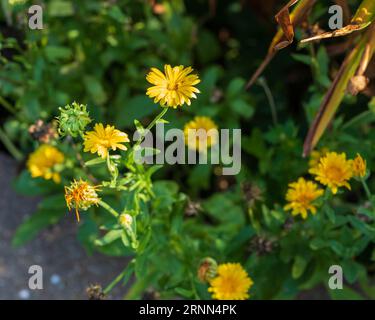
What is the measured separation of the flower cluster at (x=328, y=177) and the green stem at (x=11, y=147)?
3.25 ft

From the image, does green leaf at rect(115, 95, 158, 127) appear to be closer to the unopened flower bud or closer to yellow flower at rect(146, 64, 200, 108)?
the unopened flower bud

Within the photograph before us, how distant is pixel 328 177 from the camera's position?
4.87ft

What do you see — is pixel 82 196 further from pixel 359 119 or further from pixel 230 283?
pixel 359 119

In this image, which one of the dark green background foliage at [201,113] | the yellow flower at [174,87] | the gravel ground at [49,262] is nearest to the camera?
the yellow flower at [174,87]

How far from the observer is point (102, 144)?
1292 millimetres

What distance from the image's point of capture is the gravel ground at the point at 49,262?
1989 mm

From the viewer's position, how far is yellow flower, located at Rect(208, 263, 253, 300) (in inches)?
60.3

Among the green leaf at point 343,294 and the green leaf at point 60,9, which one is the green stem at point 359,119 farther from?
the green leaf at point 60,9

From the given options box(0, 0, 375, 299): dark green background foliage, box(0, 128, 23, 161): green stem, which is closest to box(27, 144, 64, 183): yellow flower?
box(0, 0, 375, 299): dark green background foliage

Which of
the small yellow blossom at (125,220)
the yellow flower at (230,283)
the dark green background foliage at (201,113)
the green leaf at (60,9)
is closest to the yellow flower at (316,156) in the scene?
the dark green background foliage at (201,113)

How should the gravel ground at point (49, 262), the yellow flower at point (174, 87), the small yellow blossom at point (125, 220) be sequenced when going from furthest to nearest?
the gravel ground at point (49, 262), the small yellow blossom at point (125, 220), the yellow flower at point (174, 87)

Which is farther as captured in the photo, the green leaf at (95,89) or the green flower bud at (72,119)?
the green leaf at (95,89)
